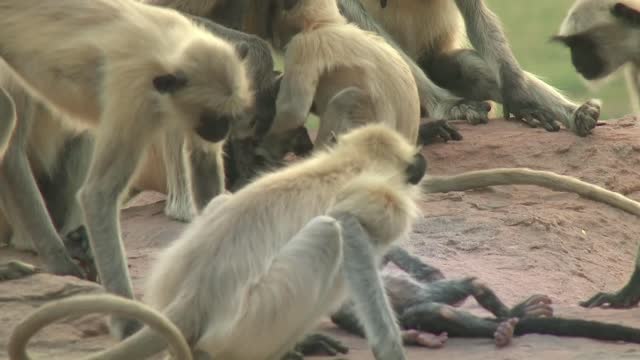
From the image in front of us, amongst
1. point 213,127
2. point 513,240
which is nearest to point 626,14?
point 513,240

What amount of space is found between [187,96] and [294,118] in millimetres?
2214

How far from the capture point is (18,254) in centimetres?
725

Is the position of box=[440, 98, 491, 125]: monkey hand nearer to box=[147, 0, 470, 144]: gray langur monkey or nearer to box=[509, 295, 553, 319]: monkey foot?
box=[147, 0, 470, 144]: gray langur monkey

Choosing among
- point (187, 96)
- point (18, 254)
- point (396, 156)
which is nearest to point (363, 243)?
point (396, 156)

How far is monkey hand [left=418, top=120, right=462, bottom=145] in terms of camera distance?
9039 mm

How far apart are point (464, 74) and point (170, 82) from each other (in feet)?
14.2

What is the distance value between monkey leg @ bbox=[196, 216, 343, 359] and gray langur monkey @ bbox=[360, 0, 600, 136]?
4675mm

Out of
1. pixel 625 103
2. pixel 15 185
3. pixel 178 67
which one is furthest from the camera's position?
pixel 625 103

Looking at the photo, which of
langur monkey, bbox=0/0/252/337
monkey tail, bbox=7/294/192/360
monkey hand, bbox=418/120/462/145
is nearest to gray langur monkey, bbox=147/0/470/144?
monkey hand, bbox=418/120/462/145

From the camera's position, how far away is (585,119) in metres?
9.08

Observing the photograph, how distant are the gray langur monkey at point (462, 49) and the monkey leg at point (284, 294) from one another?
4.68 meters

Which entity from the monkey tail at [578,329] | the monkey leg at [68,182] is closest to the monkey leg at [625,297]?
the monkey tail at [578,329]

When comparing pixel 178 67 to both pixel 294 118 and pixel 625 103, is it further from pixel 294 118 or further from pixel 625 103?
pixel 625 103

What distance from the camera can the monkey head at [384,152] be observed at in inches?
215
